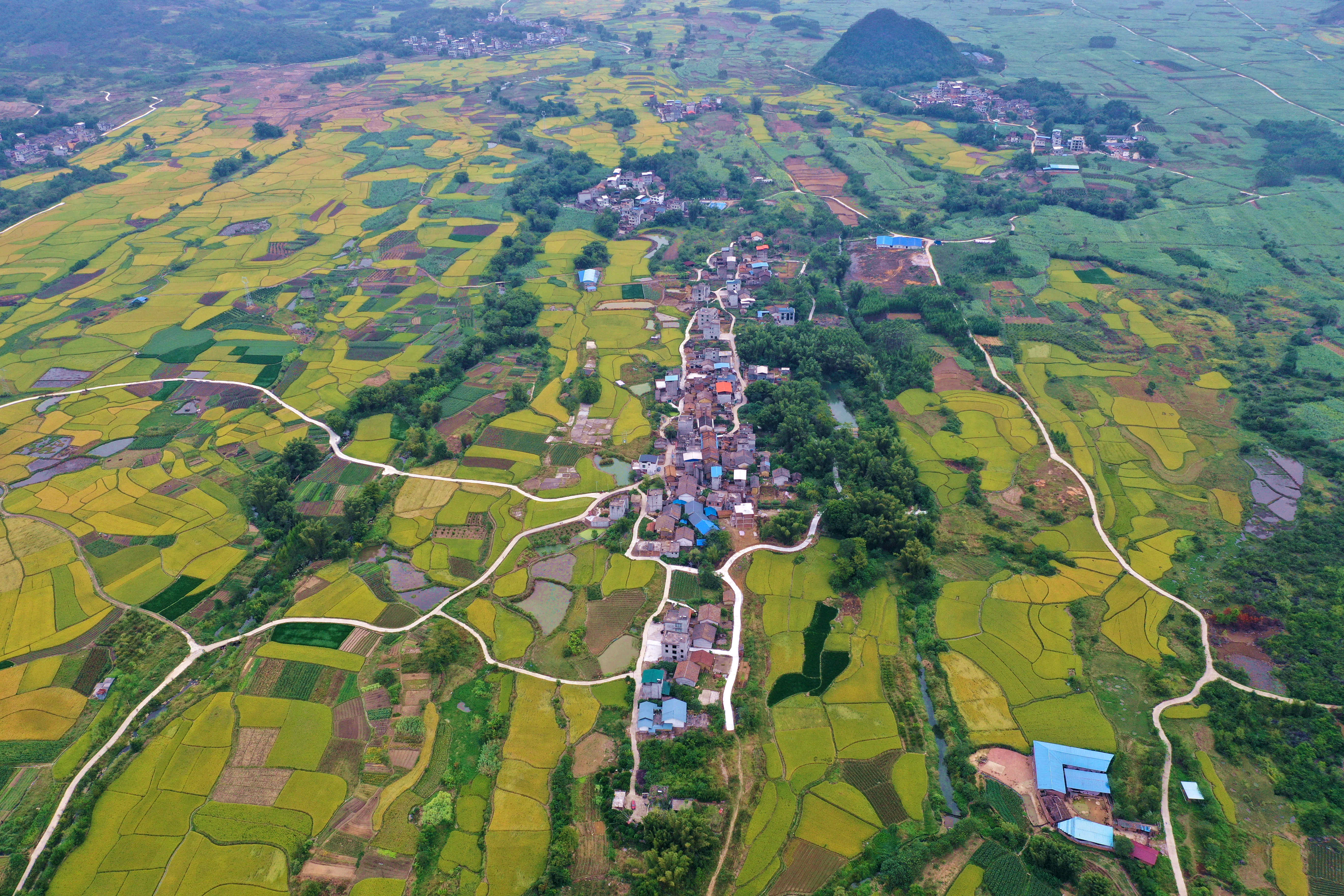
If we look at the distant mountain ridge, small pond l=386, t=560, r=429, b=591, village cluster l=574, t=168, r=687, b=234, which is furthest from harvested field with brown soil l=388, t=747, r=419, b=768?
the distant mountain ridge

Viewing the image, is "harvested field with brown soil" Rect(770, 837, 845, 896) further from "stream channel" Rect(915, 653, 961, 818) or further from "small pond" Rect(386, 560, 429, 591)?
"small pond" Rect(386, 560, 429, 591)

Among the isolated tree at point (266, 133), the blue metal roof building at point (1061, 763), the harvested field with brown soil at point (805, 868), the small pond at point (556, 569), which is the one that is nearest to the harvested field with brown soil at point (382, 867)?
the harvested field with brown soil at point (805, 868)

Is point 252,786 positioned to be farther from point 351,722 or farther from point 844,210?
point 844,210

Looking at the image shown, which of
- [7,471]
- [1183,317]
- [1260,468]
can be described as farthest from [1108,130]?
[7,471]

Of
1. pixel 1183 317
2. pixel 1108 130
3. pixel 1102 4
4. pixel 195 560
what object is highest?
pixel 1102 4

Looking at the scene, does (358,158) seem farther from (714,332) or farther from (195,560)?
(195,560)
